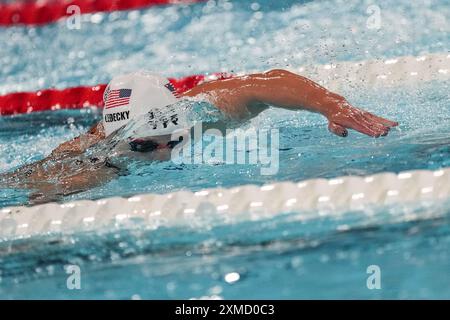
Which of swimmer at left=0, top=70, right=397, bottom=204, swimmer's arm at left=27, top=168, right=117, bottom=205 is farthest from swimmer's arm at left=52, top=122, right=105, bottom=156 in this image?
swimmer's arm at left=27, top=168, right=117, bottom=205

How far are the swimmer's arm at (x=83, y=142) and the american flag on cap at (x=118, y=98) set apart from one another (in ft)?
0.52

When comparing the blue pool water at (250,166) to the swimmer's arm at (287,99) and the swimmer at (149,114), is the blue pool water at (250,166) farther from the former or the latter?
the swimmer's arm at (287,99)

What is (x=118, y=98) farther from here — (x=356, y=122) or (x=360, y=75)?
(x=360, y=75)

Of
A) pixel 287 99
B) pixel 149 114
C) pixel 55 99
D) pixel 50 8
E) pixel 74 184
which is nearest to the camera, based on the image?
pixel 287 99

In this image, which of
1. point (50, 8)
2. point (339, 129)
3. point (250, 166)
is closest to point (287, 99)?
point (339, 129)

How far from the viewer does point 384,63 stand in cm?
368

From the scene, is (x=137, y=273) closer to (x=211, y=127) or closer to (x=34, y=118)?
(x=211, y=127)

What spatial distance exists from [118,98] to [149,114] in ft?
0.40

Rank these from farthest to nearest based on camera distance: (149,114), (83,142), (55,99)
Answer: (55,99)
(83,142)
(149,114)

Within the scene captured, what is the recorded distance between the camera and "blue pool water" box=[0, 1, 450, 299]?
5.99 feet

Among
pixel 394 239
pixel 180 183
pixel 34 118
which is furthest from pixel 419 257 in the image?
pixel 34 118

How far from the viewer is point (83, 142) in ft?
8.93

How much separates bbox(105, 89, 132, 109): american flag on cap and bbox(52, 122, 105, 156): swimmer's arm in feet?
0.52

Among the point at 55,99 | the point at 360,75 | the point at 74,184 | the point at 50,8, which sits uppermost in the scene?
the point at 50,8
